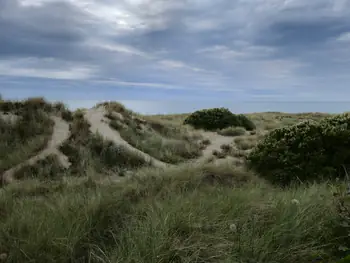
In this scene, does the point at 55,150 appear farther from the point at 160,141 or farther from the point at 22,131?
the point at 160,141

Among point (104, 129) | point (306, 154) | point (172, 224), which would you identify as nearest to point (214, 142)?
point (104, 129)

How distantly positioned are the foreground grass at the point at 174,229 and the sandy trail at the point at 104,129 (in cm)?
592

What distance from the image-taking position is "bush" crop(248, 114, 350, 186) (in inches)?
306

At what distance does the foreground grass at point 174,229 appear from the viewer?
308 cm

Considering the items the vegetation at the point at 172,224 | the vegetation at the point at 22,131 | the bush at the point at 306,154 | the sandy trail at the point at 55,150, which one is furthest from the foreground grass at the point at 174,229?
the vegetation at the point at 22,131

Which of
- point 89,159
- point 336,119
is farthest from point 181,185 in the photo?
point 336,119

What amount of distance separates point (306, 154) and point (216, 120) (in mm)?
11906

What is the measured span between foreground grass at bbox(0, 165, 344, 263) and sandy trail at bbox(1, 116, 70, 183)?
4.10 m

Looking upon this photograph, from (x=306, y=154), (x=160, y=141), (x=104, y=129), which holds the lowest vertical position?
(x=160, y=141)

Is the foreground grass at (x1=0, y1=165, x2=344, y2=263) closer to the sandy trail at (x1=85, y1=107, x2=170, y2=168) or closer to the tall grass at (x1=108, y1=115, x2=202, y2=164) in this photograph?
the sandy trail at (x1=85, y1=107, x2=170, y2=168)

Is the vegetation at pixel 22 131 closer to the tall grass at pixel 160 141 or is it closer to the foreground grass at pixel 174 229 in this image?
the tall grass at pixel 160 141

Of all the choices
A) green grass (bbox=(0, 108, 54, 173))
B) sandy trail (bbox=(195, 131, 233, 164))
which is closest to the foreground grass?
green grass (bbox=(0, 108, 54, 173))

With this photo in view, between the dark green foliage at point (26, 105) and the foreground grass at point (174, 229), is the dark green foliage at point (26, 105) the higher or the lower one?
the higher one

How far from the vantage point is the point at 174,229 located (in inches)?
133
